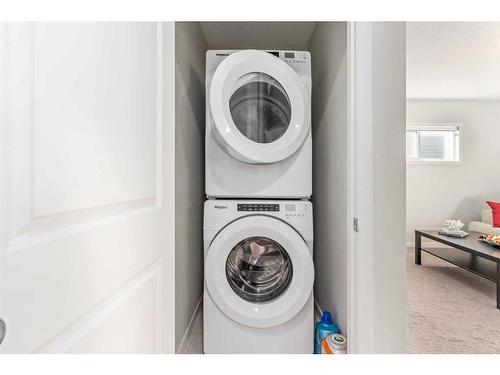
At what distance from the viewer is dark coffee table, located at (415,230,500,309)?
7.98 ft

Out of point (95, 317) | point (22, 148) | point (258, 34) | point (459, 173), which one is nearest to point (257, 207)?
point (95, 317)

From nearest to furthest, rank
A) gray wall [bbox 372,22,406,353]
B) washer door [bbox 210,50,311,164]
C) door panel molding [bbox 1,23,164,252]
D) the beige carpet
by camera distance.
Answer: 1. door panel molding [bbox 1,23,164,252]
2. gray wall [bbox 372,22,406,353]
3. washer door [bbox 210,50,311,164]
4. the beige carpet

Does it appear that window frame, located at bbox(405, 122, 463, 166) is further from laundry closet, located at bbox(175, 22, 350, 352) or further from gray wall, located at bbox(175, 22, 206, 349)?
gray wall, located at bbox(175, 22, 206, 349)

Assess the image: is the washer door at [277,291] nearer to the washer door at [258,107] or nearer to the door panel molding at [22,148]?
the washer door at [258,107]

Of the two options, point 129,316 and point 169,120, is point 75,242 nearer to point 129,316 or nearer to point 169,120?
point 129,316

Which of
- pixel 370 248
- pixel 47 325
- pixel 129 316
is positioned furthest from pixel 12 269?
pixel 370 248

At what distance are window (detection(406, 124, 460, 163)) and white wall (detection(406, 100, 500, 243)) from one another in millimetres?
106

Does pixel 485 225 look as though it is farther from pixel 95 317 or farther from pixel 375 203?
pixel 95 317

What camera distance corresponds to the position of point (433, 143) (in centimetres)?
460

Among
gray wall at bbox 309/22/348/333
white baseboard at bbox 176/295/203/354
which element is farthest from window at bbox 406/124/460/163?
white baseboard at bbox 176/295/203/354

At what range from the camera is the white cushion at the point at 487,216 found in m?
4.08

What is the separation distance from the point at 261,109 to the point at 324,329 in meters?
1.24

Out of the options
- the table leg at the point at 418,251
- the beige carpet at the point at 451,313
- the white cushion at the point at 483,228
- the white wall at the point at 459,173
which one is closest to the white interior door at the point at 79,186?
the beige carpet at the point at 451,313

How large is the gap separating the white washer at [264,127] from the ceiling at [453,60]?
153cm
